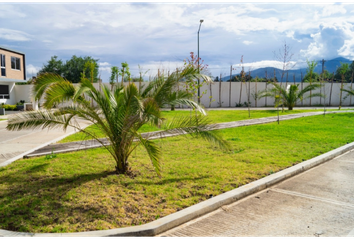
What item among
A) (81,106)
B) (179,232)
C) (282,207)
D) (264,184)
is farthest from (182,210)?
(81,106)

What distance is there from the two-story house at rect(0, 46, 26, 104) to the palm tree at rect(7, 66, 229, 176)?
1110 inches

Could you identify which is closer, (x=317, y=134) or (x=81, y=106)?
(x=81, y=106)

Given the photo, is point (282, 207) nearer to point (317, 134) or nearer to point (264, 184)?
point (264, 184)

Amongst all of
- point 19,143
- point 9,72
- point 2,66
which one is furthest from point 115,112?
point 9,72

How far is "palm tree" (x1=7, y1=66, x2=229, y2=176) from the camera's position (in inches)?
229

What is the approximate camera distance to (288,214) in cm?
454

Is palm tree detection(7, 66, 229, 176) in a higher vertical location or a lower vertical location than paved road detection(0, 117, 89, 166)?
higher

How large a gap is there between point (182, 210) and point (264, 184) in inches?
80.7

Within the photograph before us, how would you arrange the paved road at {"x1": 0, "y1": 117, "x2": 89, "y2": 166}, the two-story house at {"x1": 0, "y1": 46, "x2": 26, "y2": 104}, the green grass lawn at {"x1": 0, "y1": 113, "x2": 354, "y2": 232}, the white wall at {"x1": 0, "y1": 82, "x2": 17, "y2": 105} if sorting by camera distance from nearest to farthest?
1. the green grass lawn at {"x1": 0, "y1": 113, "x2": 354, "y2": 232}
2. the paved road at {"x1": 0, "y1": 117, "x2": 89, "y2": 166}
3. the two-story house at {"x1": 0, "y1": 46, "x2": 26, "y2": 104}
4. the white wall at {"x1": 0, "y1": 82, "x2": 17, "y2": 105}

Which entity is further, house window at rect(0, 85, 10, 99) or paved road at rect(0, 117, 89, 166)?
house window at rect(0, 85, 10, 99)

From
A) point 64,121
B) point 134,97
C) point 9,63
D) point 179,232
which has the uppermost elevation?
point 9,63

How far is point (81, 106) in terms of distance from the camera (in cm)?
611

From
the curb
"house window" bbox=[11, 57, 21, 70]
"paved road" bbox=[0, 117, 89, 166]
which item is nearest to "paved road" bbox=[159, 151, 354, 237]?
the curb

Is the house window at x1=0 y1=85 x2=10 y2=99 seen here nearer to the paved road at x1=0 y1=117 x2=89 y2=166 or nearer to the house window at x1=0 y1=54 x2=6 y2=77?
the house window at x1=0 y1=54 x2=6 y2=77
